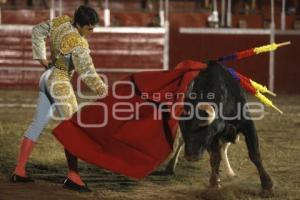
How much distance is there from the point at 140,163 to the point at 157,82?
47 centimetres

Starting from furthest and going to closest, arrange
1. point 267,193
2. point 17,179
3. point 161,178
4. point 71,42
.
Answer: point 161,178
point 17,179
point 71,42
point 267,193

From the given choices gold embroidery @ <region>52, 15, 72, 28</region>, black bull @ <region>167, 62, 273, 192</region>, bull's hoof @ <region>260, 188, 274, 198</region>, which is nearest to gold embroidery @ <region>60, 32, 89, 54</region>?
gold embroidery @ <region>52, 15, 72, 28</region>

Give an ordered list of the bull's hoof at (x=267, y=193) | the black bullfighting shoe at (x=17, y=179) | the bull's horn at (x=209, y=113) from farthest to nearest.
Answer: the black bullfighting shoe at (x=17, y=179) → the bull's hoof at (x=267, y=193) → the bull's horn at (x=209, y=113)

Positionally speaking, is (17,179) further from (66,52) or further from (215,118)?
(215,118)

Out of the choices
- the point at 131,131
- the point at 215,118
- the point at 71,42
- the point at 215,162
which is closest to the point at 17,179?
the point at 131,131

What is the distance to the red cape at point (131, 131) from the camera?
4109 mm

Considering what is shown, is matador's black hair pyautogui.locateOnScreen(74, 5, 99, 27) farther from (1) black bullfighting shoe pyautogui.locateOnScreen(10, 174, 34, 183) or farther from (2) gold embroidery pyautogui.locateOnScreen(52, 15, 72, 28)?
(1) black bullfighting shoe pyautogui.locateOnScreen(10, 174, 34, 183)

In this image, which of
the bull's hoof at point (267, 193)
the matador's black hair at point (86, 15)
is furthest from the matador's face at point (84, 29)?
the bull's hoof at point (267, 193)

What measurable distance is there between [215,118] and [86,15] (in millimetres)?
905

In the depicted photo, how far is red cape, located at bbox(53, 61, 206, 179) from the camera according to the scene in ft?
13.5

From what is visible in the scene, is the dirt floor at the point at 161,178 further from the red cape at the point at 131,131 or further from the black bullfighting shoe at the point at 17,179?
the red cape at the point at 131,131

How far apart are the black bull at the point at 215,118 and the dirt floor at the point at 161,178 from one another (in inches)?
7.8

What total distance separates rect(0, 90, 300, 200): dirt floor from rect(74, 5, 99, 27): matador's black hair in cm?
92

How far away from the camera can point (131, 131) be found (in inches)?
164
